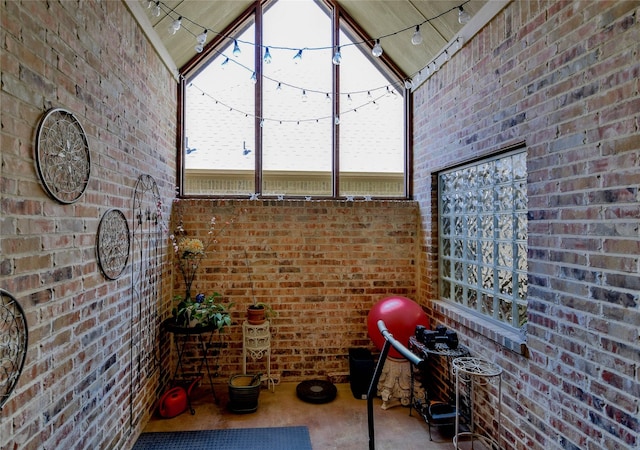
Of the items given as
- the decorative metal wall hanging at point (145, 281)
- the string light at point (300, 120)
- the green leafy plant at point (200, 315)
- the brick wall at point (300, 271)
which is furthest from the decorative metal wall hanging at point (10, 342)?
the string light at point (300, 120)

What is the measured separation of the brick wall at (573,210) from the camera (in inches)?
63.1

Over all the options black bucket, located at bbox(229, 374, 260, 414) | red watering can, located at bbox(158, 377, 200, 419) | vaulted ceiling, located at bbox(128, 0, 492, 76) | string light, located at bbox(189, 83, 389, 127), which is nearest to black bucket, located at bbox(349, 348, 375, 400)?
black bucket, located at bbox(229, 374, 260, 414)

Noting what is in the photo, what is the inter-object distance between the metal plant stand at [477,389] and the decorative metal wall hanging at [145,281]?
2242 mm

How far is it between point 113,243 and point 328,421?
2094mm

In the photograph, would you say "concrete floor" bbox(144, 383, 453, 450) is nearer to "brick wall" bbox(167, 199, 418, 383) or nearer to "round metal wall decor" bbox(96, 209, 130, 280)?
→ "brick wall" bbox(167, 199, 418, 383)

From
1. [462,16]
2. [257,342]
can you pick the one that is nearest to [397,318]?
[257,342]

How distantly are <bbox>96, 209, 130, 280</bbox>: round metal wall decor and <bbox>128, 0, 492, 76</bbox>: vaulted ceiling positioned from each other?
4.84 feet

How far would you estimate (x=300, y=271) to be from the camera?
3730 millimetres

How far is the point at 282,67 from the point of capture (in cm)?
399

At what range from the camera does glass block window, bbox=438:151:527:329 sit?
2.42 m

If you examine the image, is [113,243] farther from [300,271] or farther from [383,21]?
[383,21]

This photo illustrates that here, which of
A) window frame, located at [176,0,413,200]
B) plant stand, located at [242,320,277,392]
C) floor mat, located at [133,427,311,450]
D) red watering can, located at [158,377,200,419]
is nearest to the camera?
floor mat, located at [133,427,311,450]

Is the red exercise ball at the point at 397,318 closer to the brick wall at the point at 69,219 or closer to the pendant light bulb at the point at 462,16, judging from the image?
the brick wall at the point at 69,219

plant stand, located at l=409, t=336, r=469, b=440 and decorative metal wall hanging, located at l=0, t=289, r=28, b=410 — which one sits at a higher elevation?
decorative metal wall hanging, located at l=0, t=289, r=28, b=410
